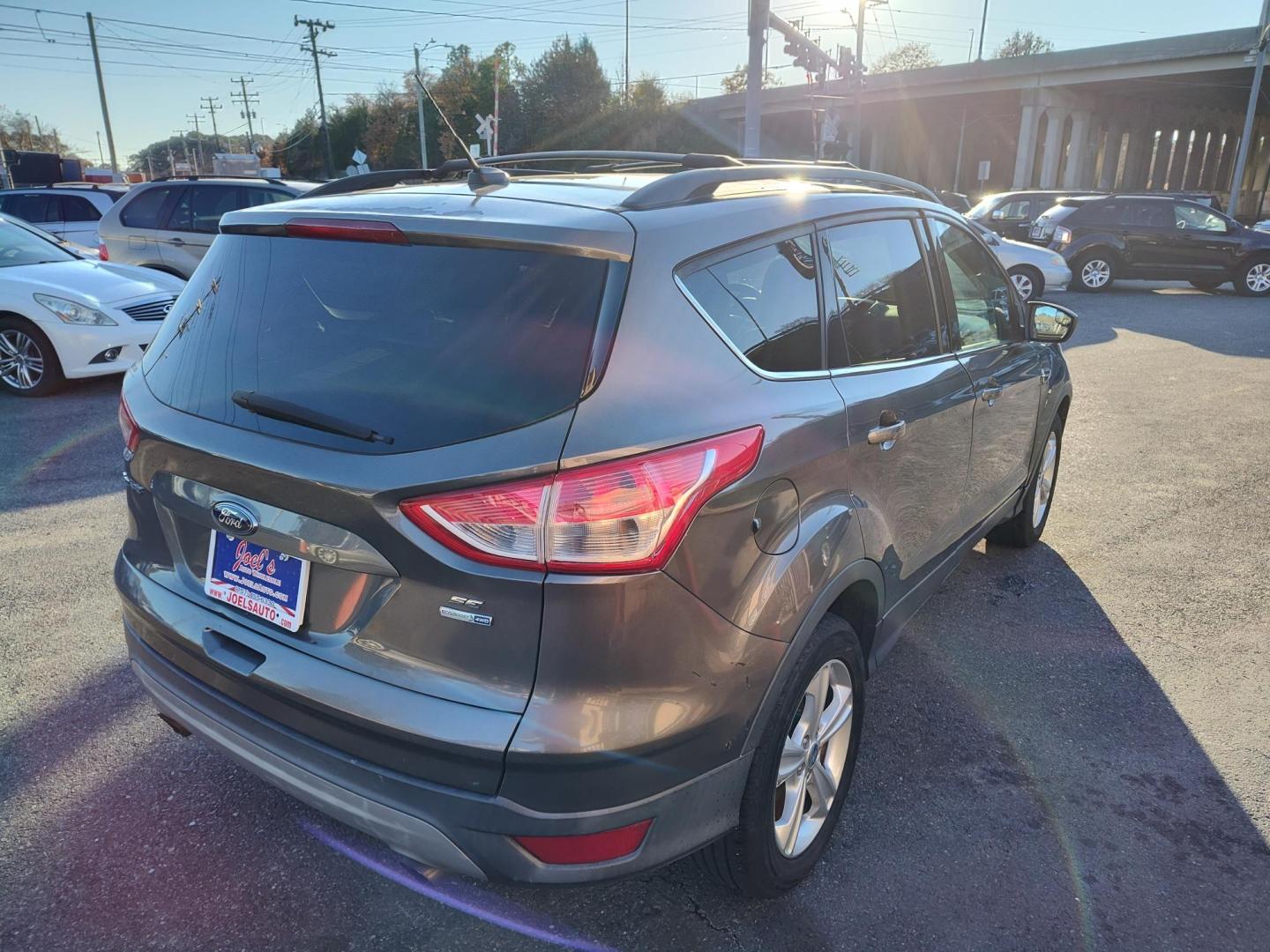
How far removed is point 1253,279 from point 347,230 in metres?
19.7

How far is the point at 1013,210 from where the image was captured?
19.9 meters

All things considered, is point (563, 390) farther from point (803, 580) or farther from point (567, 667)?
point (803, 580)

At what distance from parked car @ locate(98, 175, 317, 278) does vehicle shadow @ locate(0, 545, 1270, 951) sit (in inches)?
351

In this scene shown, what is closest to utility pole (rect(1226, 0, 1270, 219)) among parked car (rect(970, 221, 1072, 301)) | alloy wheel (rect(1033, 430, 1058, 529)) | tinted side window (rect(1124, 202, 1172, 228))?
tinted side window (rect(1124, 202, 1172, 228))

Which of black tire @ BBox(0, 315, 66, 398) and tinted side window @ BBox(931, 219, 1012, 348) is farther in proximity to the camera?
black tire @ BBox(0, 315, 66, 398)

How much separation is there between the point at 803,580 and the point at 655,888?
981 mm

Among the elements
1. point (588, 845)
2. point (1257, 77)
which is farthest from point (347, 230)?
point (1257, 77)

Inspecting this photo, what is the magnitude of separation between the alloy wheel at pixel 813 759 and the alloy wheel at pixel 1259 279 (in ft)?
61.5

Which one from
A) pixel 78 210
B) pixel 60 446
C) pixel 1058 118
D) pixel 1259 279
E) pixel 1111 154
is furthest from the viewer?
pixel 1111 154

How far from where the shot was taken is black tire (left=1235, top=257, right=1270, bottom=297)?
17016 mm

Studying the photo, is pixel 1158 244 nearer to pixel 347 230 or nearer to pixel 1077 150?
pixel 347 230

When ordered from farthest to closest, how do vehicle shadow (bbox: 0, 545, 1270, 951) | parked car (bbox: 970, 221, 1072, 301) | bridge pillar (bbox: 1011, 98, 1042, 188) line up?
bridge pillar (bbox: 1011, 98, 1042, 188)
parked car (bbox: 970, 221, 1072, 301)
vehicle shadow (bbox: 0, 545, 1270, 951)

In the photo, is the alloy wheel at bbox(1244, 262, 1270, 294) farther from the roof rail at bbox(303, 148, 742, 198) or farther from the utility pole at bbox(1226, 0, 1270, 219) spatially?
the roof rail at bbox(303, 148, 742, 198)

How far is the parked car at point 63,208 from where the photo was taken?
48.8 feet
